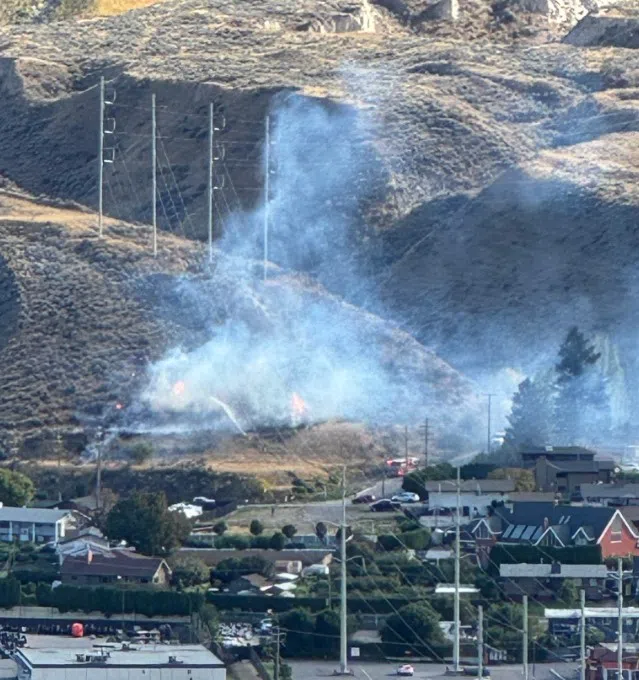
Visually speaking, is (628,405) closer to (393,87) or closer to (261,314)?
(261,314)

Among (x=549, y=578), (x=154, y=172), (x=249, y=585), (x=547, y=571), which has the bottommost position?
(x=249, y=585)

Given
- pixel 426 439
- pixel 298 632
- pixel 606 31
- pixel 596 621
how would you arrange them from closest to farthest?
pixel 298 632 < pixel 596 621 < pixel 426 439 < pixel 606 31

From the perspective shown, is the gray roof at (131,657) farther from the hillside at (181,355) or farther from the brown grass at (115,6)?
the brown grass at (115,6)

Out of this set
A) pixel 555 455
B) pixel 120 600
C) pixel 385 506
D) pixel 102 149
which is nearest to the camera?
pixel 120 600

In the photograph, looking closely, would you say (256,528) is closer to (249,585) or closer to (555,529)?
(249,585)

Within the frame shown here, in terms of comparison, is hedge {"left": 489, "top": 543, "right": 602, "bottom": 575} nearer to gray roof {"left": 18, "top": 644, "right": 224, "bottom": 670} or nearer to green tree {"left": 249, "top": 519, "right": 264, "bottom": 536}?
green tree {"left": 249, "top": 519, "right": 264, "bottom": 536}

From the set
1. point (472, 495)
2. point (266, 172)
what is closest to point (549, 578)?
point (472, 495)

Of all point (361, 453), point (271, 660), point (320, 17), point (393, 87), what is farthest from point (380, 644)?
point (320, 17)
